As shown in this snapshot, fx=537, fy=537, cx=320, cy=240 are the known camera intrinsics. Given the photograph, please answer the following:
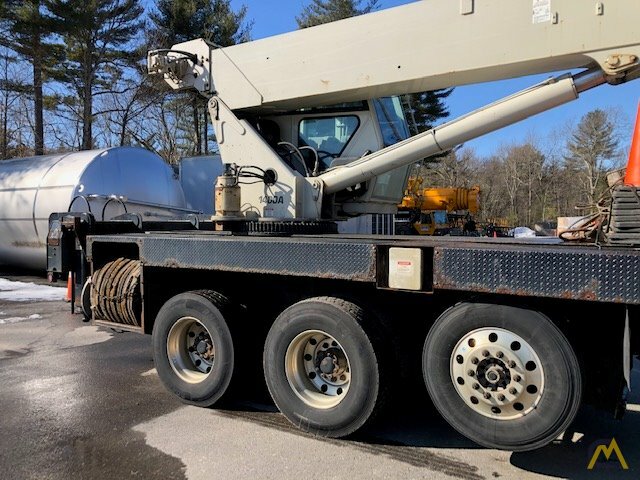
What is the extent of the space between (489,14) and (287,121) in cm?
257

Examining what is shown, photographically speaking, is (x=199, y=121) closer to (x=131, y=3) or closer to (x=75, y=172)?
(x=131, y=3)

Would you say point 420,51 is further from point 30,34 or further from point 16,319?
point 30,34

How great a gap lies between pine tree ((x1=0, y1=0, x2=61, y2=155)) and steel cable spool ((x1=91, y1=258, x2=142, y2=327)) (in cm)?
2180

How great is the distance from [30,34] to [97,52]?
3.88 m

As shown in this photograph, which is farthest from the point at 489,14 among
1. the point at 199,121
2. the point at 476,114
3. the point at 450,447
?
the point at 199,121

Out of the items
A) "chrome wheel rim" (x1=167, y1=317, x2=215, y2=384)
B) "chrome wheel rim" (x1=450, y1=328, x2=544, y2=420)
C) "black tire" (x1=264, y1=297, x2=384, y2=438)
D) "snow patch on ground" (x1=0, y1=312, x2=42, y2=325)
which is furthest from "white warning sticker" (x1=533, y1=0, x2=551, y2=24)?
"snow patch on ground" (x1=0, y1=312, x2=42, y2=325)

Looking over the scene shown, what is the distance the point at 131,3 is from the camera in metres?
26.9

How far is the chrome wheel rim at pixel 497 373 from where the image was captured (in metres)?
3.27

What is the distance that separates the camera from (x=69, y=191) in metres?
13.2

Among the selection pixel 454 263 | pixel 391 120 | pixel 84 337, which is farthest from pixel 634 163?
pixel 84 337

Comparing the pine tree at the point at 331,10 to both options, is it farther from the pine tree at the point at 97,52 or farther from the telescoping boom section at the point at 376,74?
the telescoping boom section at the point at 376,74

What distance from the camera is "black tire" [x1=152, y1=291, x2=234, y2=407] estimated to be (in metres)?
4.48

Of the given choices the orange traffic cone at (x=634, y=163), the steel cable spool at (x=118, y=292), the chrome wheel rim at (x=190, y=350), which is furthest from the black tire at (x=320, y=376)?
the orange traffic cone at (x=634, y=163)

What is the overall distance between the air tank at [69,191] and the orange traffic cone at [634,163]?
11.4 m
